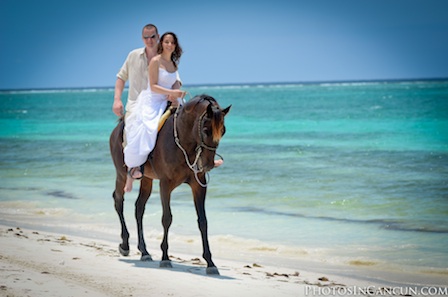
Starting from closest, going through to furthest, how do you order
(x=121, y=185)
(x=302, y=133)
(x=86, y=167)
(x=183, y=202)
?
(x=121, y=185)
(x=183, y=202)
(x=86, y=167)
(x=302, y=133)

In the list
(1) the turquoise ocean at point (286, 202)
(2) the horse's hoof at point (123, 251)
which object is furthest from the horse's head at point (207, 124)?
(1) the turquoise ocean at point (286, 202)


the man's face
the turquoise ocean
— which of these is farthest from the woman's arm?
the turquoise ocean

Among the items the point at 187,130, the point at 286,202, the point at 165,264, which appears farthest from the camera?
the point at 286,202

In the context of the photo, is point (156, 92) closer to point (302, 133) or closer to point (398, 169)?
point (398, 169)

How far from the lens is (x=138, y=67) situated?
795 cm

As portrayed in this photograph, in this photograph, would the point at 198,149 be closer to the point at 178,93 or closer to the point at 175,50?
the point at 178,93

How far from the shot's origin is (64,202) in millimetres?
12500

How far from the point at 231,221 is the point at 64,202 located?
336 centimetres

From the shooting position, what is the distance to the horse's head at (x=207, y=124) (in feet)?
21.6

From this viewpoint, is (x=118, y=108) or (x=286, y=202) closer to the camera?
(x=118, y=108)

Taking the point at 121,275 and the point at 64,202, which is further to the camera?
the point at 64,202

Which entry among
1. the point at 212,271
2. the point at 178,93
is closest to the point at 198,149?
the point at 178,93

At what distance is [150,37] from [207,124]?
154cm

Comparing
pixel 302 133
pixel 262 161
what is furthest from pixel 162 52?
pixel 302 133
